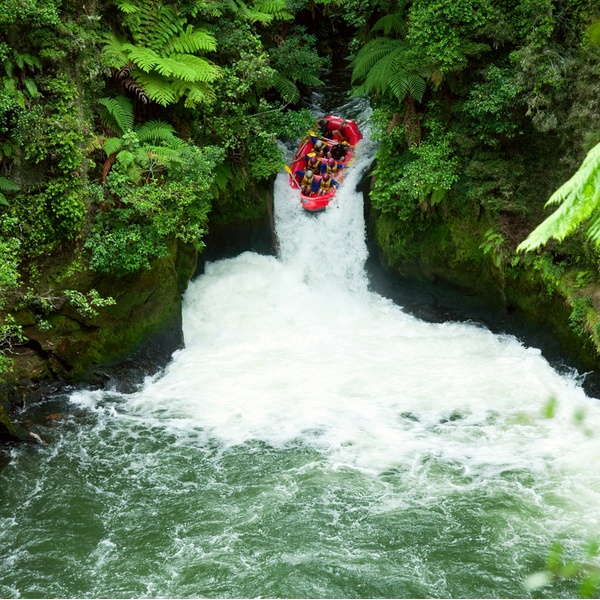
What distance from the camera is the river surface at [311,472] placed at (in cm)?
696

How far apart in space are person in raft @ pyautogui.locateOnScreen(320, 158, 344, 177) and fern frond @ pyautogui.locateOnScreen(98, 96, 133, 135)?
448cm

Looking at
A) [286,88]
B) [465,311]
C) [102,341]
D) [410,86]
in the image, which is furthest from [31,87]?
[465,311]

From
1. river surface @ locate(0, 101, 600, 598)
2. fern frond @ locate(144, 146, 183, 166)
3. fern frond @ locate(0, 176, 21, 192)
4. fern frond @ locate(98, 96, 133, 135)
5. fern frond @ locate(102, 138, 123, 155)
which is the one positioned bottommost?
river surface @ locate(0, 101, 600, 598)

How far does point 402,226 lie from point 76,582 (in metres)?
8.38

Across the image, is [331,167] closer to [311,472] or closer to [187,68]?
[187,68]

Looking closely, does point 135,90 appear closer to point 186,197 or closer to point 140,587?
point 186,197

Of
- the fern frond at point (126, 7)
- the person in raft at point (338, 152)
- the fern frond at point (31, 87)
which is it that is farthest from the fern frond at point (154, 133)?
the person in raft at point (338, 152)

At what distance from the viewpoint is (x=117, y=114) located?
1096cm

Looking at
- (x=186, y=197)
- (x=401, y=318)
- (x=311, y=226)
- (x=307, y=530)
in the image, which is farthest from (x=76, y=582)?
(x=311, y=226)

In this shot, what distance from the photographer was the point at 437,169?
38.7 feet

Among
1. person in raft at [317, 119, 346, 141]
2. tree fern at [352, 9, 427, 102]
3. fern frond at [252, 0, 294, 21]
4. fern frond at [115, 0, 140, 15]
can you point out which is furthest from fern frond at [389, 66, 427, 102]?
fern frond at [115, 0, 140, 15]

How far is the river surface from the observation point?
6.96 m

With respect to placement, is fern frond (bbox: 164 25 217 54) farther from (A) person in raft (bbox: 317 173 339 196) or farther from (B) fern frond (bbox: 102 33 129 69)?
(A) person in raft (bbox: 317 173 339 196)

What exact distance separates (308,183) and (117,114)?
460 cm
